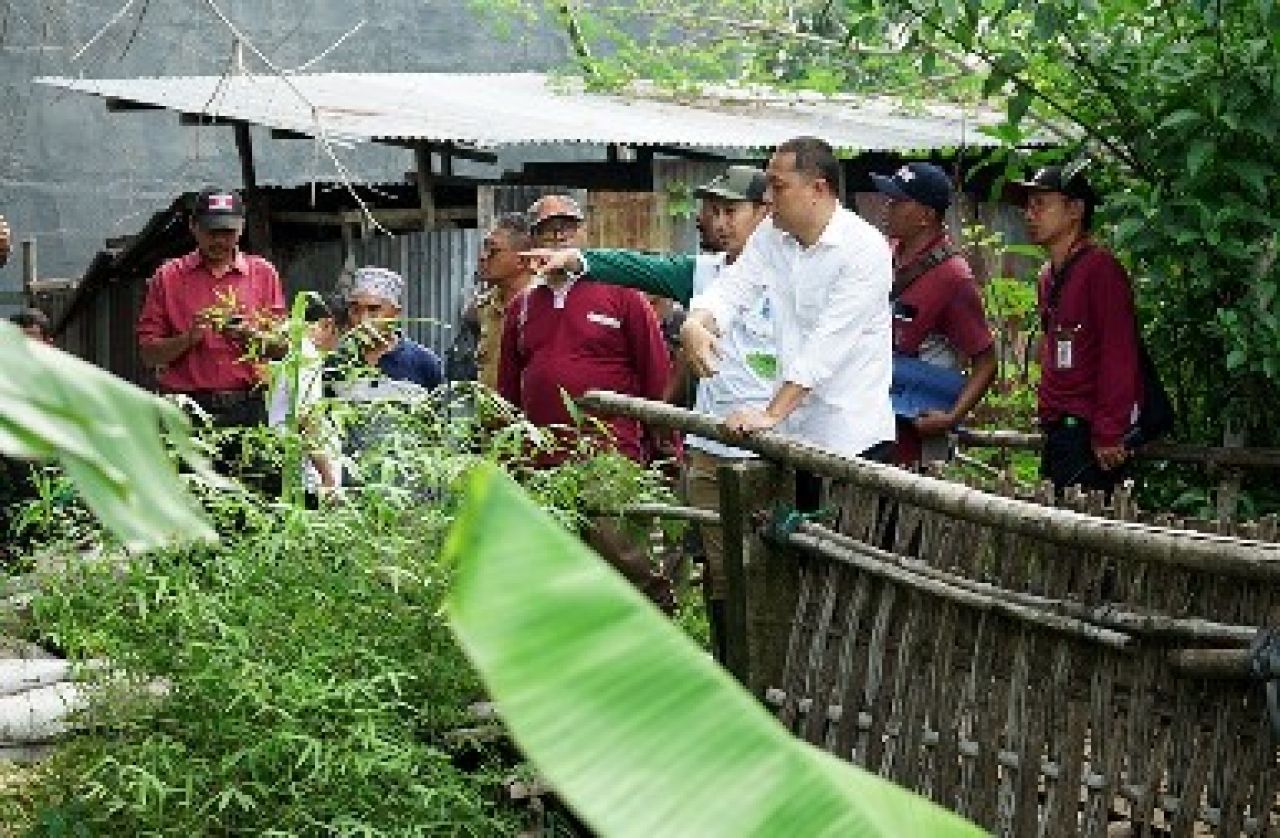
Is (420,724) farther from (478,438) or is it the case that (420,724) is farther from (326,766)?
(478,438)

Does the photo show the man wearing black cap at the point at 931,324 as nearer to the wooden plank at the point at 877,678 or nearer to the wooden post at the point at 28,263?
the wooden plank at the point at 877,678

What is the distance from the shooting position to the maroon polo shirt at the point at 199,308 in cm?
990

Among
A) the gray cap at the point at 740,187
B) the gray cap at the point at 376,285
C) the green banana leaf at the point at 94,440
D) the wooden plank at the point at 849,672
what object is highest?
the green banana leaf at the point at 94,440

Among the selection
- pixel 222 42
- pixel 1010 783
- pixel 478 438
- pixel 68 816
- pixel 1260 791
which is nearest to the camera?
pixel 1260 791

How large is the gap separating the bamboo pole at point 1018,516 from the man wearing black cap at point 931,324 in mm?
1501

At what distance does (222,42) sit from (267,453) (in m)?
12.3

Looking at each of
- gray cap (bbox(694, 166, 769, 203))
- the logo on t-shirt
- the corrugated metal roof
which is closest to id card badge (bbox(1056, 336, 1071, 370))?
gray cap (bbox(694, 166, 769, 203))

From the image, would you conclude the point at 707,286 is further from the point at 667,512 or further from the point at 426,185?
the point at 426,185

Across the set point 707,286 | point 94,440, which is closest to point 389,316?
point 707,286

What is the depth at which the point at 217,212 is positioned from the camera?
9922 mm

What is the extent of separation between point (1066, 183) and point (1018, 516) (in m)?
3.02

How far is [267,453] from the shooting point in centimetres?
627

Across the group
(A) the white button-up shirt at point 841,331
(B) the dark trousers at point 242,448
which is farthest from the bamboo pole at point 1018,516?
(B) the dark trousers at point 242,448

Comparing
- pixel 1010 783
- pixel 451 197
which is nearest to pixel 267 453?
pixel 1010 783
